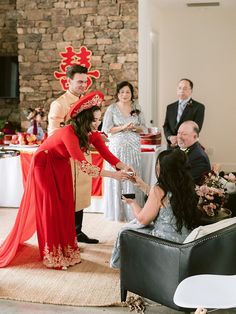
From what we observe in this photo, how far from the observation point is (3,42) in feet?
24.8

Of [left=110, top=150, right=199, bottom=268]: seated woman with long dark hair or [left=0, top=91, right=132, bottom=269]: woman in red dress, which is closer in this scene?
[left=110, top=150, right=199, bottom=268]: seated woman with long dark hair

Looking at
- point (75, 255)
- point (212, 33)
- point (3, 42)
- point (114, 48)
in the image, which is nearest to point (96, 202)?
point (75, 255)

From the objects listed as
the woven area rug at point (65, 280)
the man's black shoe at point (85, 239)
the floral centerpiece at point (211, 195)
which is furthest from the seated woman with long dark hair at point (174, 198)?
the man's black shoe at point (85, 239)

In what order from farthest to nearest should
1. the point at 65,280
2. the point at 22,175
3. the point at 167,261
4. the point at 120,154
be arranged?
the point at 22,175, the point at 120,154, the point at 65,280, the point at 167,261

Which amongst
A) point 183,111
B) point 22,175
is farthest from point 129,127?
point 22,175

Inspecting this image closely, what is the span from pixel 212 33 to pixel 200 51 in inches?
13.2

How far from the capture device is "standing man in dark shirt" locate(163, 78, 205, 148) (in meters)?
5.50

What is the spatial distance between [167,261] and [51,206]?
1304 mm

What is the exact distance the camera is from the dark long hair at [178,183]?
2947 mm

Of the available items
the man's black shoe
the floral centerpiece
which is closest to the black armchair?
the floral centerpiece

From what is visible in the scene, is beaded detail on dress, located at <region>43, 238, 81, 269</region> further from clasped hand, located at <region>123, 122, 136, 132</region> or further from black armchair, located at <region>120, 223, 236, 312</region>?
clasped hand, located at <region>123, 122, 136, 132</region>

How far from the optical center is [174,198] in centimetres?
295

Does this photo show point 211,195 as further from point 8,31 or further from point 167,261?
point 8,31

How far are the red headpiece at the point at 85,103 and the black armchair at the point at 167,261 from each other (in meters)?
1.05
